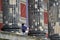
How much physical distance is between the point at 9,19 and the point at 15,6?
1.89 feet

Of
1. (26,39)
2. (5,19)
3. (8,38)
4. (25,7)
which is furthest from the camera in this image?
(25,7)

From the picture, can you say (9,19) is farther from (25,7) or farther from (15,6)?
(25,7)

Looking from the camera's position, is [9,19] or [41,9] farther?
[41,9]

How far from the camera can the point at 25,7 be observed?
1648 centimetres

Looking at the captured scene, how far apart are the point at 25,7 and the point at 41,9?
4463 millimetres

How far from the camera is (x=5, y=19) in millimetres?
10445

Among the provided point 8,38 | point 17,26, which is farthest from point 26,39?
point 17,26

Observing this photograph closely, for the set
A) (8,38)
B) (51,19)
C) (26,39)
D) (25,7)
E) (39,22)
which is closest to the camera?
(8,38)

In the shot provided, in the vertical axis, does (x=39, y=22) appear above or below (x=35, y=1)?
below

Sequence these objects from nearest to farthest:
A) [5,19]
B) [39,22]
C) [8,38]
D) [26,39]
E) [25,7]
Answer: [8,38] → [26,39] → [5,19] → [39,22] → [25,7]

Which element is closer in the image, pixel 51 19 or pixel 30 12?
pixel 30 12

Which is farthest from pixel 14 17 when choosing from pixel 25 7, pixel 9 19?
pixel 25 7

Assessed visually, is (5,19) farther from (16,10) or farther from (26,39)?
(26,39)

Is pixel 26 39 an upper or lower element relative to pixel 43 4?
lower
